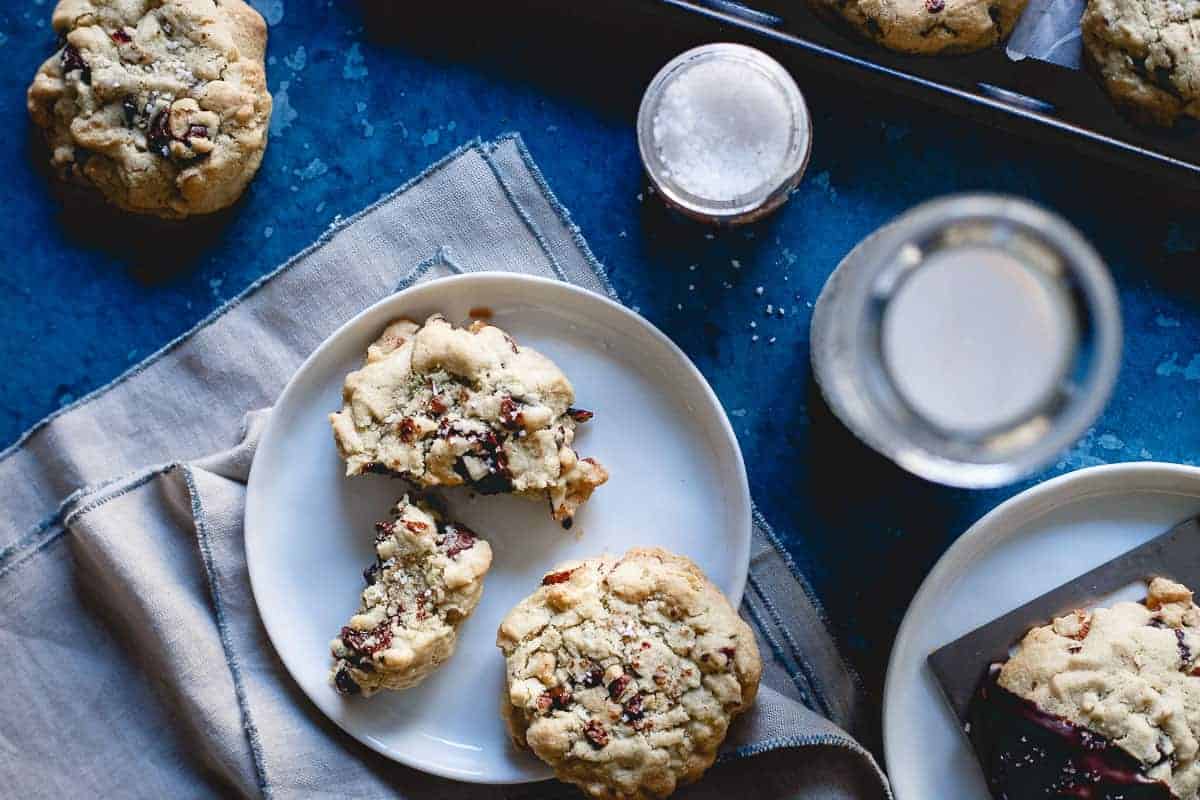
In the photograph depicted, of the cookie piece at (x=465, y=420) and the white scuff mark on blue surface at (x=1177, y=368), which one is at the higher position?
the cookie piece at (x=465, y=420)

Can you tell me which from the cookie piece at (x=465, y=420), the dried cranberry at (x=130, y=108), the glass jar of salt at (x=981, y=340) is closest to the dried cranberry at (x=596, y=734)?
the cookie piece at (x=465, y=420)

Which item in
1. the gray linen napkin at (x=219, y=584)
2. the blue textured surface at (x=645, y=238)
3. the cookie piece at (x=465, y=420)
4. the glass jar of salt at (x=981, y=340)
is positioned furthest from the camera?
the blue textured surface at (x=645, y=238)

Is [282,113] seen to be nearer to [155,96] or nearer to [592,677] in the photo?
[155,96]

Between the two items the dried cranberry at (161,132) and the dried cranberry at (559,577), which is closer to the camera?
the dried cranberry at (559,577)

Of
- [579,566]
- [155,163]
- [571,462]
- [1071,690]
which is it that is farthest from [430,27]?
[1071,690]

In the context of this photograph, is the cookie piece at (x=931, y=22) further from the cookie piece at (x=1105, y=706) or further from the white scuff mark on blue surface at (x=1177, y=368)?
the cookie piece at (x=1105, y=706)

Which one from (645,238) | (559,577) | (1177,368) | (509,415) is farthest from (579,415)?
(1177,368)
